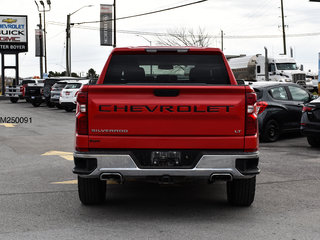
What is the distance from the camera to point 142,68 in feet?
23.0

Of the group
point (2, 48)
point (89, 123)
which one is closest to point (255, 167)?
point (89, 123)

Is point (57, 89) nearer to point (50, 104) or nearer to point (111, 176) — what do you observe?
point (50, 104)

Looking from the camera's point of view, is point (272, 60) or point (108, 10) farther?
point (108, 10)

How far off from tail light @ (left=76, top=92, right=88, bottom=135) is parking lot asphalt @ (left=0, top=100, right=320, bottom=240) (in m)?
1.01

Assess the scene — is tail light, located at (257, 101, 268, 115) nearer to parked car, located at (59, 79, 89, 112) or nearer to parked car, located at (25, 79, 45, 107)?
parked car, located at (59, 79, 89, 112)

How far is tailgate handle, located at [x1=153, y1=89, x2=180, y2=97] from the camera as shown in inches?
225

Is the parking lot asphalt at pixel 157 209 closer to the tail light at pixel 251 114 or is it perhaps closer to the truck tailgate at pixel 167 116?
the truck tailgate at pixel 167 116

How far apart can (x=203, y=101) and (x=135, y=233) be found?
1529 mm

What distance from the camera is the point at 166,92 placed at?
225 inches

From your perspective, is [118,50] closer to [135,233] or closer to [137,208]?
[137,208]

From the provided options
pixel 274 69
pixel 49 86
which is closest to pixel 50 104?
pixel 49 86

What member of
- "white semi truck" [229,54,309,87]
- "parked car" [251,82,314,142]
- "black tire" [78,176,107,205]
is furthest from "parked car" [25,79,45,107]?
"black tire" [78,176,107,205]

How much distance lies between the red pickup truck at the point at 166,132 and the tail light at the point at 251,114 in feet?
0.03

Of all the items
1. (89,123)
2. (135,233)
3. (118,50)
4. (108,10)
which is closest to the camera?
(135,233)
